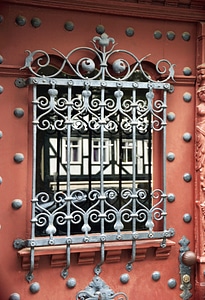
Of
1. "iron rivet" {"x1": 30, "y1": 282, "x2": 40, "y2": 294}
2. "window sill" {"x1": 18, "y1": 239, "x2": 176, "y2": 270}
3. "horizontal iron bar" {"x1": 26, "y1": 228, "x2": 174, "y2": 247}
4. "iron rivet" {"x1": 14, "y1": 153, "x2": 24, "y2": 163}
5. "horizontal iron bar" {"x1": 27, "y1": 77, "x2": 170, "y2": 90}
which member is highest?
"horizontal iron bar" {"x1": 27, "y1": 77, "x2": 170, "y2": 90}

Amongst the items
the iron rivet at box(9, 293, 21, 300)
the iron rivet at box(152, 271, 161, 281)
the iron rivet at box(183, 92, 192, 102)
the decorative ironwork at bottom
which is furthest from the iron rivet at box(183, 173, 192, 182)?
the iron rivet at box(9, 293, 21, 300)

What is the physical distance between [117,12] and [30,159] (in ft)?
3.39

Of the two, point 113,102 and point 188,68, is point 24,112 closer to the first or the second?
point 113,102

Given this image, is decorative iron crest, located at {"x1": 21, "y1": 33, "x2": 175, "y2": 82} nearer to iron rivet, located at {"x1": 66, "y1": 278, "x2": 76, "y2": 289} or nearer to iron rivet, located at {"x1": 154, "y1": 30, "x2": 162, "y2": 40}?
iron rivet, located at {"x1": 154, "y1": 30, "x2": 162, "y2": 40}

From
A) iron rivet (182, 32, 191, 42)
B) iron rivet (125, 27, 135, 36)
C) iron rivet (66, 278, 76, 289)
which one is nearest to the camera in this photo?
iron rivet (66, 278, 76, 289)

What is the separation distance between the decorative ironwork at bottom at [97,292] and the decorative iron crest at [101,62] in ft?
4.00

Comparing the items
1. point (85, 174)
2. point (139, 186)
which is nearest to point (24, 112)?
point (85, 174)

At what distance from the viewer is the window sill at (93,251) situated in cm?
254

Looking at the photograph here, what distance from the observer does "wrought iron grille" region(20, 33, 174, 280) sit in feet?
8.52

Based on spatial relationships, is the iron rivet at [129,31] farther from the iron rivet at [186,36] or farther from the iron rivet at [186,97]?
the iron rivet at [186,97]

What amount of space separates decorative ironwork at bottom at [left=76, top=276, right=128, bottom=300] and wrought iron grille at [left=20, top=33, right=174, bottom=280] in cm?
9

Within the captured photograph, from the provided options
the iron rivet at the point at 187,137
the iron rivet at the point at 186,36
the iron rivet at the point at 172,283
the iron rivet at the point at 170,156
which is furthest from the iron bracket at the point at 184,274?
the iron rivet at the point at 186,36

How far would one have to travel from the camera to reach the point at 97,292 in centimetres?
268

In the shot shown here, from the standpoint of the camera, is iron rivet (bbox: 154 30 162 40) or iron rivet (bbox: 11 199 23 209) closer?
iron rivet (bbox: 11 199 23 209)
